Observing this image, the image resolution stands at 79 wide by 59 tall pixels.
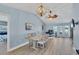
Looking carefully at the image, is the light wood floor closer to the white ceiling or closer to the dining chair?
the dining chair

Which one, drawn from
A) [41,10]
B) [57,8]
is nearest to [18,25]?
[41,10]

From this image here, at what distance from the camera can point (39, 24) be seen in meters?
2.83

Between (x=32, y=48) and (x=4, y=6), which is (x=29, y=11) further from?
(x=32, y=48)

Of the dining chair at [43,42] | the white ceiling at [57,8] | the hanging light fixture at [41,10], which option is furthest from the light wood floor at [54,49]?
the hanging light fixture at [41,10]

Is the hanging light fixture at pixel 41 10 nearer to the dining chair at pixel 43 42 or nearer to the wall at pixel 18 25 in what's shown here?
the wall at pixel 18 25

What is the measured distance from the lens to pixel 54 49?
2.72m

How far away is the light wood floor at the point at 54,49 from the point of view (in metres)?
2.69

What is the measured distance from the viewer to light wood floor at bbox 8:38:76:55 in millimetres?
2688

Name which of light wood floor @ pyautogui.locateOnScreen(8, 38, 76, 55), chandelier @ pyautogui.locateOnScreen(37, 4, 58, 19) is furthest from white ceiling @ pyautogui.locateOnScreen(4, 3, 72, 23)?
light wood floor @ pyautogui.locateOnScreen(8, 38, 76, 55)

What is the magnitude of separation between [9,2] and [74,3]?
3.98 feet

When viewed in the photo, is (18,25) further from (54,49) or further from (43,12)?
(54,49)

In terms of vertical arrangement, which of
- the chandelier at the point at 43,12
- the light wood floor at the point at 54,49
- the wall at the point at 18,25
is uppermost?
the chandelier at the point at 43,12

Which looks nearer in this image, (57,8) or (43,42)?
(57,8)
